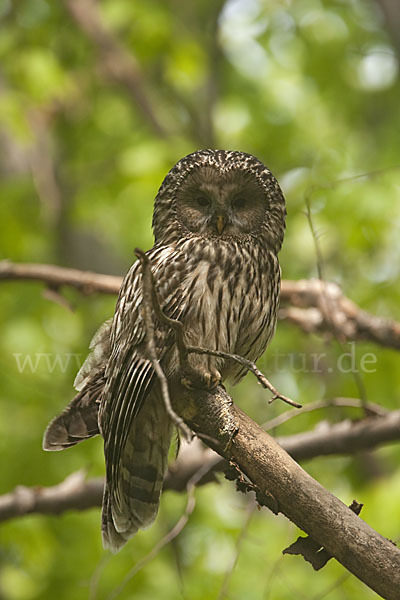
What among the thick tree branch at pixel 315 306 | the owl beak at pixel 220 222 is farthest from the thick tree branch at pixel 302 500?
the thick tree branch at pixel 315 306

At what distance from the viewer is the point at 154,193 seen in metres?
5.61

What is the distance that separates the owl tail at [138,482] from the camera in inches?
119

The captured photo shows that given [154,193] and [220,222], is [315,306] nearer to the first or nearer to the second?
[220,222]

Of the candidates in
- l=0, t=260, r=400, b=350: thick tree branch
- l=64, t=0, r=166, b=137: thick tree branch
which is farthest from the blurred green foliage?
l=0, t=260, r=400, b=350: thick tree branch

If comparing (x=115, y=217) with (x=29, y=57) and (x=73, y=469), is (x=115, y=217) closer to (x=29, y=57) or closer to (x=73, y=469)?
(x=29, y=57)

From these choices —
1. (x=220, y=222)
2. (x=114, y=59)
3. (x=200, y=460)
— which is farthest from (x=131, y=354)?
(x=114, y=59)

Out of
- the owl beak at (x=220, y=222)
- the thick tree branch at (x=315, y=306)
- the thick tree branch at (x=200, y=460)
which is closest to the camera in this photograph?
the owl beak at (x=220, y=222)

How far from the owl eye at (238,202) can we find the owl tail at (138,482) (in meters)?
0.86

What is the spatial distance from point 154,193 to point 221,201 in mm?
2668

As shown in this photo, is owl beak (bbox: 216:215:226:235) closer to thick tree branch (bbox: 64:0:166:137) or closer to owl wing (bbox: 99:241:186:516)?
owl wing (bbox: 99:241:186:516)

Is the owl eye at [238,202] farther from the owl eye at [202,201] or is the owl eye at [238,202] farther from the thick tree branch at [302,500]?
the thick tree branch at [302,500]

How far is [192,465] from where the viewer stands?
11.7 feet

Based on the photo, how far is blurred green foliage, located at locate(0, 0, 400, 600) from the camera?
5.40 m

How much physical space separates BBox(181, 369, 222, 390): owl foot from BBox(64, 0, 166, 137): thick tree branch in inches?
198
